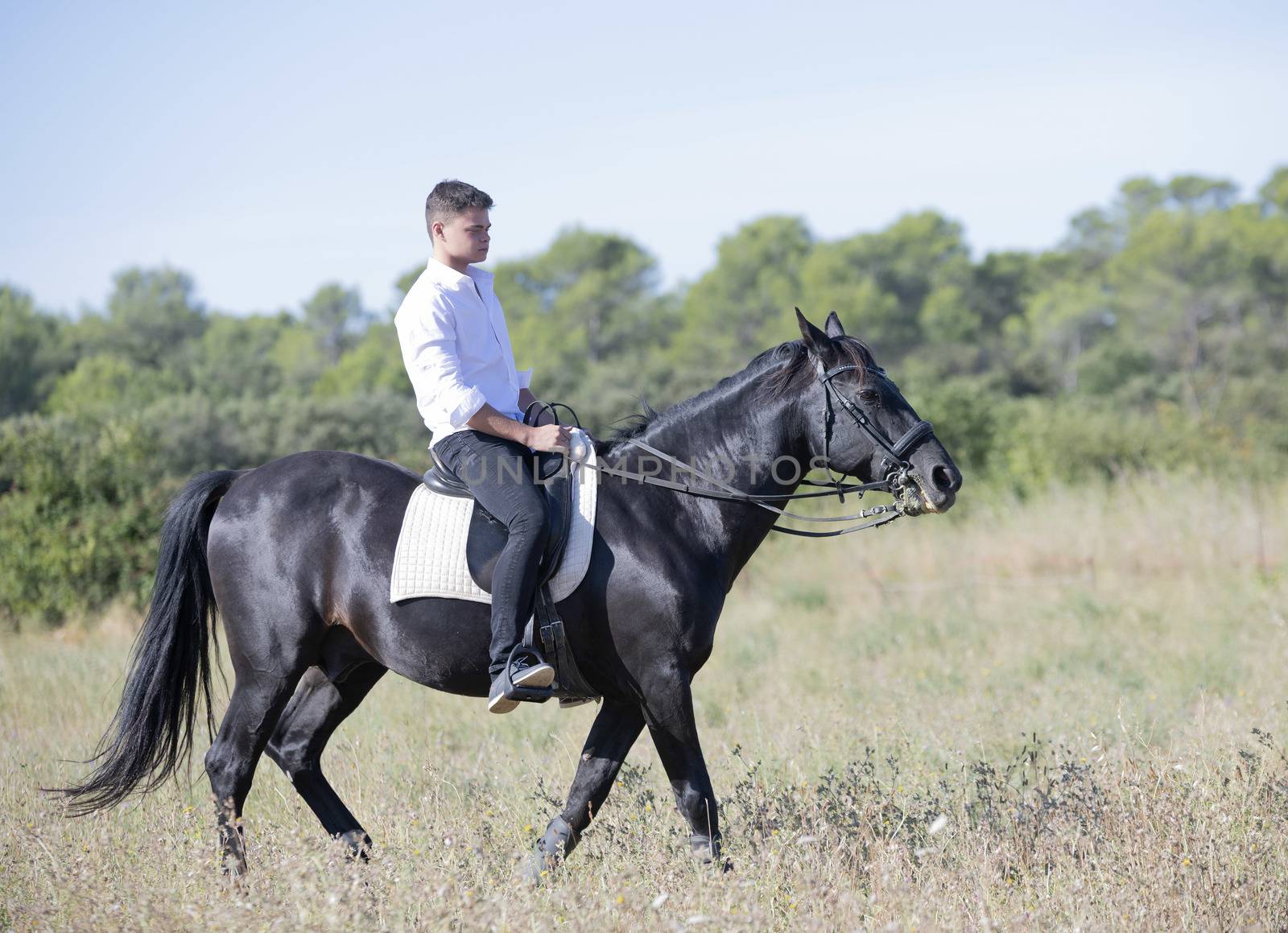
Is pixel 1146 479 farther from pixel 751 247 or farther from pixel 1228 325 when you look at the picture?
pixel 751 247

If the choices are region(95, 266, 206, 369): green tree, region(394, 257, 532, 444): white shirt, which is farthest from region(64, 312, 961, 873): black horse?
region(95, 266, 206, 369): green tree

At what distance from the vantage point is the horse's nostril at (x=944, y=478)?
4.68 m

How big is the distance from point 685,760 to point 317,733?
2.02m

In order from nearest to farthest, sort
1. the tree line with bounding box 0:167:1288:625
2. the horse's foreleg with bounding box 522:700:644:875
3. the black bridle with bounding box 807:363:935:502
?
the black bridle with bounding box 807:363:935:502 < the horse's foreleg with bounding box 522:700:644:875 < the tree line with bounding box 0:167:1288:625

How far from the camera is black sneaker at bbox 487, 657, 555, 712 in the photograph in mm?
4520

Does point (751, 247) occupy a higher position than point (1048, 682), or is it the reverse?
point (751, 247)

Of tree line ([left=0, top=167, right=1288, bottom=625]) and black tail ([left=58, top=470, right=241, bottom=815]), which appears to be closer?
black tail ([left=58, top=470, right=241, bottom=815])

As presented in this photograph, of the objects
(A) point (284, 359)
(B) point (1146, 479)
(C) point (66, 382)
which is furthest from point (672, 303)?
(B) point (1146, 479)

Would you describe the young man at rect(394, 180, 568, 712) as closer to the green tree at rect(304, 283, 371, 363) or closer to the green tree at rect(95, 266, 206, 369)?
the green tree at rect(95, 266, 206, 369)

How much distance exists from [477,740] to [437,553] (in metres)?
2.97

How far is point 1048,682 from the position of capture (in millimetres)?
8852

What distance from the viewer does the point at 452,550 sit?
4.88 metres

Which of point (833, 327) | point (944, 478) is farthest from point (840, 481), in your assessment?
point (833, 327)

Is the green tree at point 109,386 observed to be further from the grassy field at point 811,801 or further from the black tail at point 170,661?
the black tail at point 170,661
